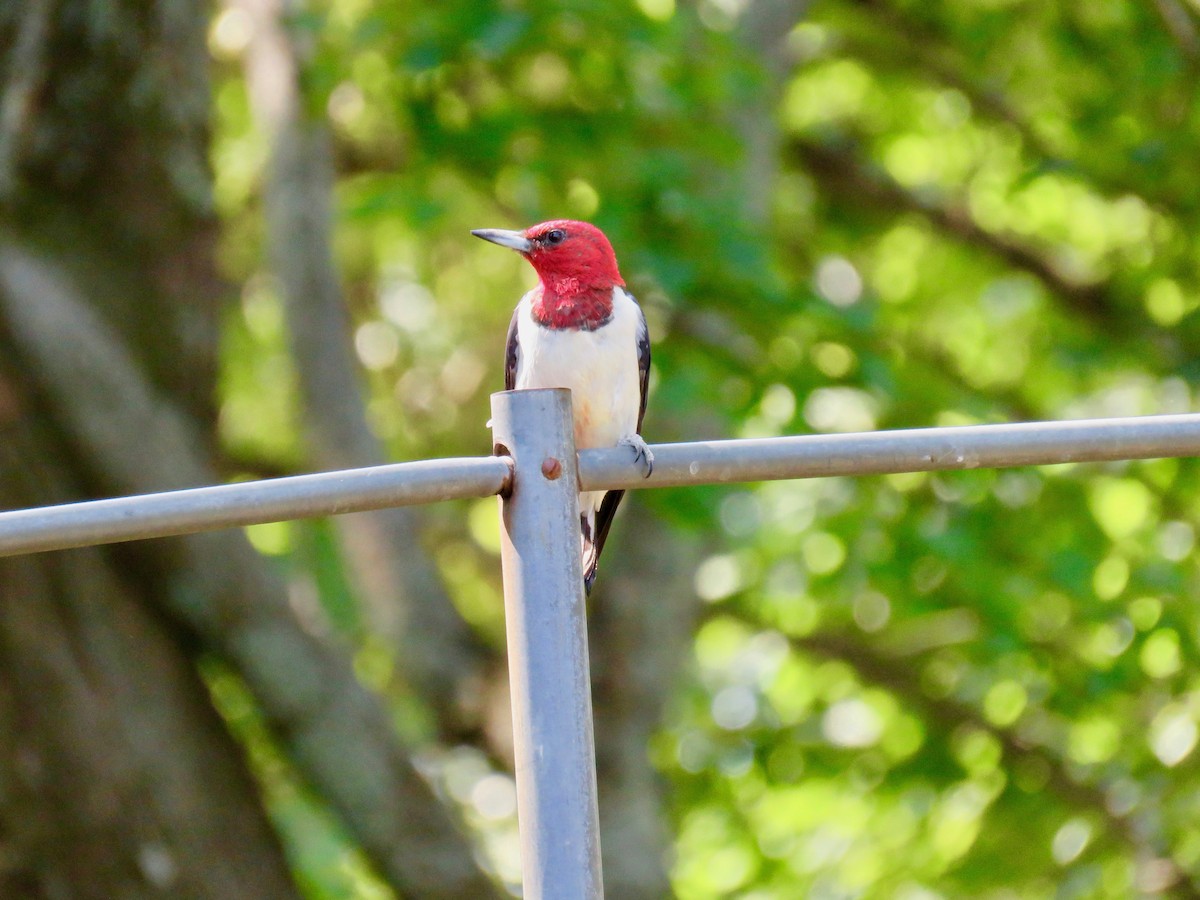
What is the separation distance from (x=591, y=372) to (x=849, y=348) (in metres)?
1.94

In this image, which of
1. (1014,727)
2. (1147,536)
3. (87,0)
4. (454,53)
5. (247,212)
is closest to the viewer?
(87,0)

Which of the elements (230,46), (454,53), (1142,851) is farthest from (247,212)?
(1142,851)

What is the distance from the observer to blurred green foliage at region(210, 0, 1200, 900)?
18.2 ft

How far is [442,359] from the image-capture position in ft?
31.1

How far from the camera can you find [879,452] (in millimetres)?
2029

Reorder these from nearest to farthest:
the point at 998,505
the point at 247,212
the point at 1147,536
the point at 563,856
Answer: the point at 563,856 < the point at 998,505 < the point at 1147,536 < the point at 247,212

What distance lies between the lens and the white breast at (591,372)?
412cm

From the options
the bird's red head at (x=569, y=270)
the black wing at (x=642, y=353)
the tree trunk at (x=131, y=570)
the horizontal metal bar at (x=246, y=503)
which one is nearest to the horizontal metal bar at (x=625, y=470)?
the horizontal metal bar at (x=246, y=503)

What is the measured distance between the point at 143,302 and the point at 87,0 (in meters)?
0.93

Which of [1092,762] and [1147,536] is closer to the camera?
[1147,536]

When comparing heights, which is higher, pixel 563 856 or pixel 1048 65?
pixel 1048 65

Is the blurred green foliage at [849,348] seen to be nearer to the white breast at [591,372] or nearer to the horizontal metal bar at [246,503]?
the white breast at [591,372]

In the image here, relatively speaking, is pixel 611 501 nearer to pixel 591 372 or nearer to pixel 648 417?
pixel 591 372

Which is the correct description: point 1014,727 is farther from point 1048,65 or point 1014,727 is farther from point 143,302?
point 143,302
